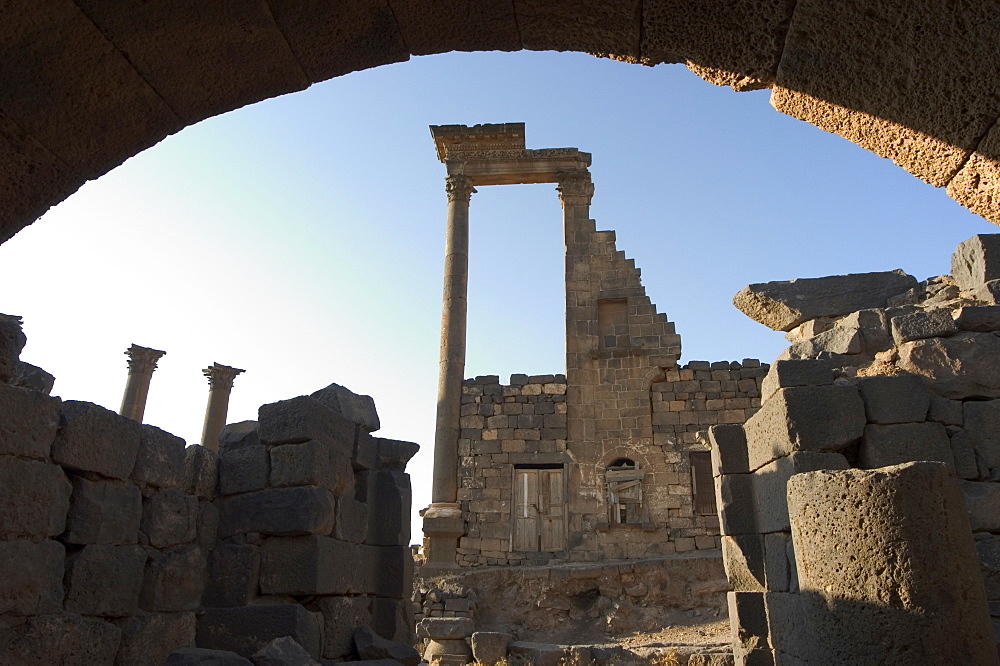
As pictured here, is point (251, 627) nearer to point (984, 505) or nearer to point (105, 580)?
point (105, 580)

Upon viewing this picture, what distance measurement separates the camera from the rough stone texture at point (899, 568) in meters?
3.70

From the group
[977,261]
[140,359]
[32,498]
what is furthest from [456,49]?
[140,359]

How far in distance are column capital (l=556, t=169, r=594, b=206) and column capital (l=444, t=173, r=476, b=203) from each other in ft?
7.40

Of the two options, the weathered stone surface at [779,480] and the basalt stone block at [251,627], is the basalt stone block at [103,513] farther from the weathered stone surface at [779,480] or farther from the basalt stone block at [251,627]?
the weathered stone surface at [779,480]

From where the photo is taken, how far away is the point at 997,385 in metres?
5.83

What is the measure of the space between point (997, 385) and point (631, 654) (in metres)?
6.18

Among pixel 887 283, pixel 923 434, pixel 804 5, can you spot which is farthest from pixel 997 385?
pixel 804 5

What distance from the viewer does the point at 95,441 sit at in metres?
4.92

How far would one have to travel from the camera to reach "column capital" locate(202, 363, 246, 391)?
21.7 metres

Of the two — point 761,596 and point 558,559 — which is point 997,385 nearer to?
point 761,596

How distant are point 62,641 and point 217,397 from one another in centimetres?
1794

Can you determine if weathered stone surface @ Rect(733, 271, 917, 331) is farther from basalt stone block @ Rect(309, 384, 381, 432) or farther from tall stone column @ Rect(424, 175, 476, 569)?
tall stone column @ Rect(424, 175, 476, 569)

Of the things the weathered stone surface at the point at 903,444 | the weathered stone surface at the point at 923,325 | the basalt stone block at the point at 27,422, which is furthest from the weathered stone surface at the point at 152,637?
the weathered stone surface at the point at 923,325

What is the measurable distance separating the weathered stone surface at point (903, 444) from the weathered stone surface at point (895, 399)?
7 centimetres
